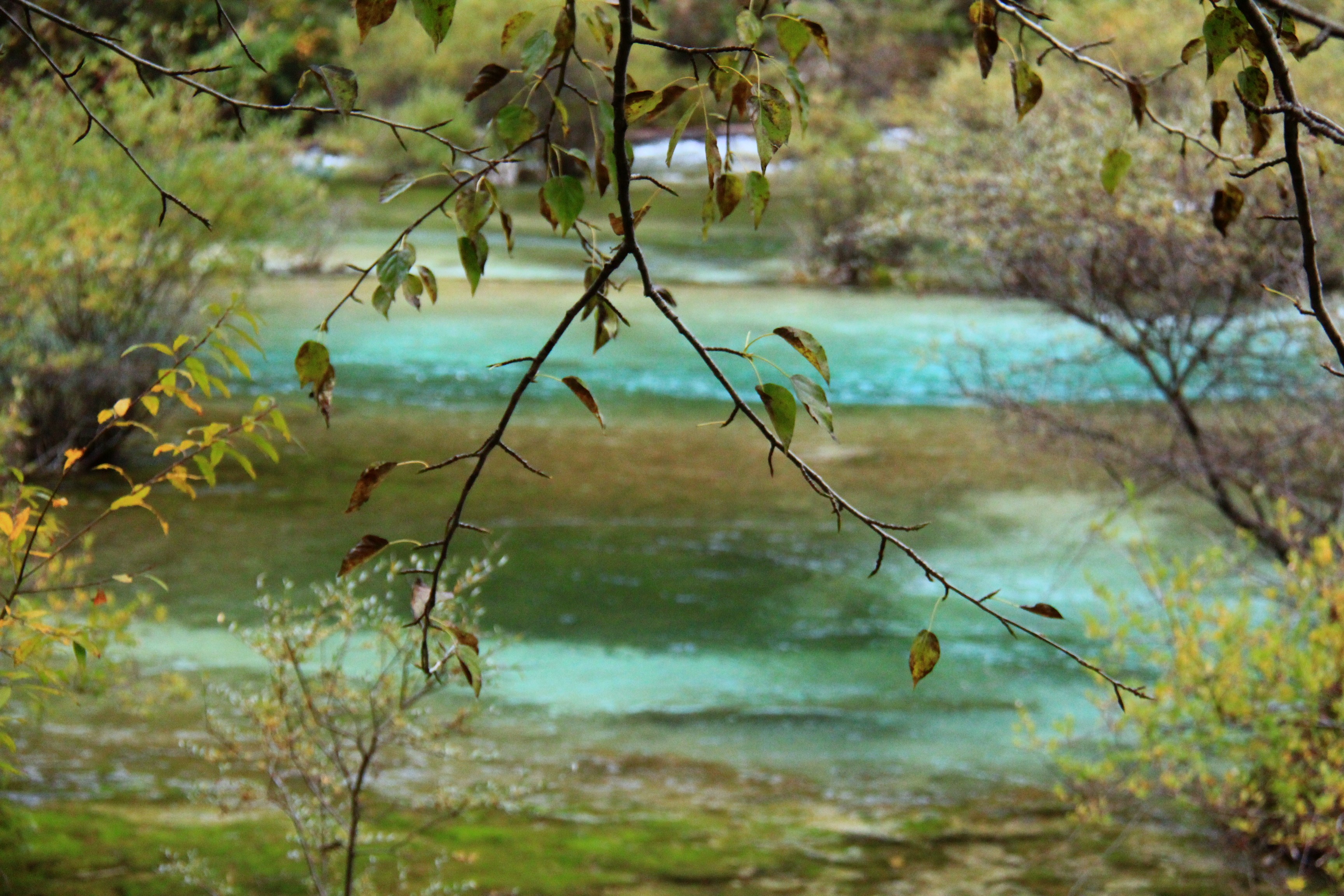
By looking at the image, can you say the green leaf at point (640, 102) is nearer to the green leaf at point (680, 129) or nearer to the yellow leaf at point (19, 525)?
the green leaf at point (680, 129)

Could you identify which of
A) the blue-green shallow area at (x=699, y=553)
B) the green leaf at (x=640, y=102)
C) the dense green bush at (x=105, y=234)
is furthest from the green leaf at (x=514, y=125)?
the dense green bush at (x=105, y=234)

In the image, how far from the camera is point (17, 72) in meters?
8.40

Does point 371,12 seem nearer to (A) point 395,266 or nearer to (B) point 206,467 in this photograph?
(A) point 395,266

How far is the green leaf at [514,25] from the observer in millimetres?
1136

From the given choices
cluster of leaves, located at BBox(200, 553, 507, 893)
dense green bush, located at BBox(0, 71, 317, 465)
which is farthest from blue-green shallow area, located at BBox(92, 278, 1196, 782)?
dense green bush, located at BBox(0, 71, 317, 465)

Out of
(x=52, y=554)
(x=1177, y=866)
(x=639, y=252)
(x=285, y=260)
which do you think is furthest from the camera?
(x=285, y=260)

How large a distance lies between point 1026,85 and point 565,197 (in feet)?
1.52

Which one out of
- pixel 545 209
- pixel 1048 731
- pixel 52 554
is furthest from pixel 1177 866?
pixel 545 209

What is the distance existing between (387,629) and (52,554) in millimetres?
1326

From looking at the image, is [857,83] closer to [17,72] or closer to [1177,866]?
[17,72]

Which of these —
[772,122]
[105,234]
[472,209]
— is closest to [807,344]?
[772,122]

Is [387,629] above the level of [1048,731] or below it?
above

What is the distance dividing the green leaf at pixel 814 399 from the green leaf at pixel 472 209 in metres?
0.26

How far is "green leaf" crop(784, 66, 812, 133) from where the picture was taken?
1.15m
